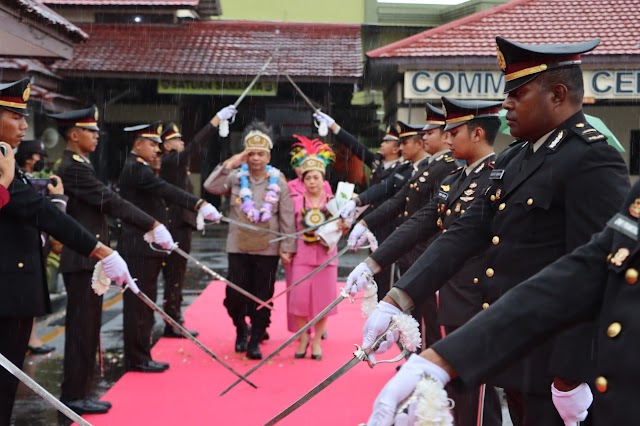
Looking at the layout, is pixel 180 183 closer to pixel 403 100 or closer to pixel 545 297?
pixel 545 297

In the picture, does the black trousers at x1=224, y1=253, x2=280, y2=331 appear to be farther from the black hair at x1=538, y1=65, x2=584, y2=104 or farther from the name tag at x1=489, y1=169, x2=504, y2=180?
the black hair at x1=538, y1=65, x2=584, y2=104

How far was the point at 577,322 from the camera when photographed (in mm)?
1840

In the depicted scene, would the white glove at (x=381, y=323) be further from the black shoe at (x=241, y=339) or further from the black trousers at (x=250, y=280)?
the black shoe at (x=241, y=339)

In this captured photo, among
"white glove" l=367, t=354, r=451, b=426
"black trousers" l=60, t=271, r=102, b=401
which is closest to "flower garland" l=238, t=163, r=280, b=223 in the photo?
"black trousers" l=60, t=271, r=102, b=401

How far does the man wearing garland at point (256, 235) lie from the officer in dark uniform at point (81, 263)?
1.61 metres

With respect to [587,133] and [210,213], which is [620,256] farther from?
[210,213]

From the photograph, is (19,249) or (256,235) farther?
(256,235)

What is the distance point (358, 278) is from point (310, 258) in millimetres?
3398

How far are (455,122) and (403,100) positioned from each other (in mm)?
11949

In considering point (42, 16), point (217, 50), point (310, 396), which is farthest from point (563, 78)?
point (217, 50)

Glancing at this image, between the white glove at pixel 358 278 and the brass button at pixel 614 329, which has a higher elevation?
the brass button at pixel 614 329

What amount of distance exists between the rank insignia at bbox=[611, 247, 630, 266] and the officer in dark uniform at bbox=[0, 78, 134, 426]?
10.8ft

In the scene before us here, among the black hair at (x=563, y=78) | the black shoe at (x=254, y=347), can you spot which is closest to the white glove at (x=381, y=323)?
the black hair at (x=563, y=78)

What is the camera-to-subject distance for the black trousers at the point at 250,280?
7255 mm
